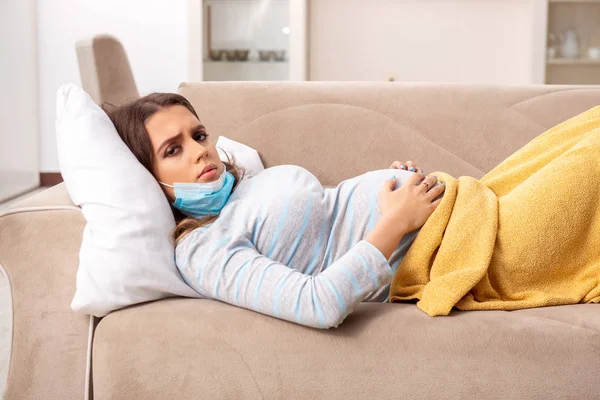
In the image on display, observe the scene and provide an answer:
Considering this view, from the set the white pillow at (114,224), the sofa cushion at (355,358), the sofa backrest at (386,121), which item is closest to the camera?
the sofa cushion at (355,358)

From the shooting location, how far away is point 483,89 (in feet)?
5.73

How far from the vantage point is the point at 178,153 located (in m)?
1.27

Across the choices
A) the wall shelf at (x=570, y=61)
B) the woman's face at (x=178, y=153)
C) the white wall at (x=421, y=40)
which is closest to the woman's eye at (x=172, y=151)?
the woman's face at (x=178, y=153)

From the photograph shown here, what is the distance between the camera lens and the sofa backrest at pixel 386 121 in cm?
169

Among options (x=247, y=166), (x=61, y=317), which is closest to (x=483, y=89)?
(x=247, y=166)

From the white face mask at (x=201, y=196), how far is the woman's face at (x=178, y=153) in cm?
1

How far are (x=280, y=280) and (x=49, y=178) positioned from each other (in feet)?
12.4

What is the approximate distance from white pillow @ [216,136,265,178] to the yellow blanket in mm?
506

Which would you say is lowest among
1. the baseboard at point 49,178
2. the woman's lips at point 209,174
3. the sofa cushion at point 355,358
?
the baseboard at point 49,178

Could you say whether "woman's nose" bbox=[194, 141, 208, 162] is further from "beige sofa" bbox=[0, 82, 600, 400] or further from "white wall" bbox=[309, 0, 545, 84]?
"white wall" bbox=[309, 0, 545, 84]

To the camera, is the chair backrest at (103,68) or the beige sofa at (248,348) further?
the chair backrest at (103,68)

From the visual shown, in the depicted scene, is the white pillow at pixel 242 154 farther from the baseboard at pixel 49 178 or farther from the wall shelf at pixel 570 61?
the baseboard at pixel 49 178

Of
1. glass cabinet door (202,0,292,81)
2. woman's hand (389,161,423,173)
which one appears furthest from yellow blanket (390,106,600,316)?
glass cabinet door (202,0,292,81)

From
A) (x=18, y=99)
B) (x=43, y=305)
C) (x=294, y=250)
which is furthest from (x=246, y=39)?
(x=43, y=305)
